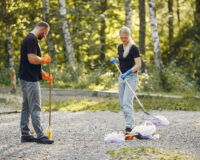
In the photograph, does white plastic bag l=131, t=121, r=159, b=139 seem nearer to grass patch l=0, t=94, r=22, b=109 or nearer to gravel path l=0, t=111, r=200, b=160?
gravel path l=0, t=111, r=200, b=160

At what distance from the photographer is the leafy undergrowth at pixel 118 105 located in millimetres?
10933

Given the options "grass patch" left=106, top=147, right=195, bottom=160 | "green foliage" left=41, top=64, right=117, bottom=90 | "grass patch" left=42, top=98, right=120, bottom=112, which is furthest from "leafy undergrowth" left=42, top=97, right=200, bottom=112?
"grass patch" left=106, top=147, right=195, bottom=160

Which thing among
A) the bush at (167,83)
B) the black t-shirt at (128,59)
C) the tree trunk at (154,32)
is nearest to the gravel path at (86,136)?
the black t-shirt at (128,59)

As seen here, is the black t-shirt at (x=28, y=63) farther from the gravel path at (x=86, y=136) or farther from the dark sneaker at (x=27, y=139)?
the gravel path at (x=86, y=136)

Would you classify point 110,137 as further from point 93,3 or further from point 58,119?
point 93,3

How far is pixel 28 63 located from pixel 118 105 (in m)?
5.61

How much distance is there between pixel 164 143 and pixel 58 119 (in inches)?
148

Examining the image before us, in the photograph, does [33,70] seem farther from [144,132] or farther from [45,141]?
[144,132]

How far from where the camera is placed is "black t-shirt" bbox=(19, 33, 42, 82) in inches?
242

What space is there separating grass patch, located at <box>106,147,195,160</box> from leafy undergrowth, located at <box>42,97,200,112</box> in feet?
17.1

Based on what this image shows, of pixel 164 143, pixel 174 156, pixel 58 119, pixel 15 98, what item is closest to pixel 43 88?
pixel 15 98

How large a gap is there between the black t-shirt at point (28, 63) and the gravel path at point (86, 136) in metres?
1.21

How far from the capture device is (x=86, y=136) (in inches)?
281

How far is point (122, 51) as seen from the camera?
7.13m
